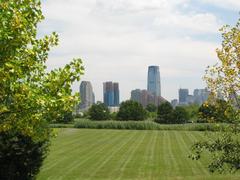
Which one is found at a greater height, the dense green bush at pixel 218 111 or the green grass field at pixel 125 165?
the dense green bush at pixel 218 111

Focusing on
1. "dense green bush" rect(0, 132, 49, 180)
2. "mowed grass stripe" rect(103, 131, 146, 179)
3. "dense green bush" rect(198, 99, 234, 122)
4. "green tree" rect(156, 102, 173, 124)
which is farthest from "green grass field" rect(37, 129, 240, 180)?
"green tree" rect(156, 102, 173, 124)

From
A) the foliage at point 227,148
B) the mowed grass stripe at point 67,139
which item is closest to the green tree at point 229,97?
the foliage at point 227,148

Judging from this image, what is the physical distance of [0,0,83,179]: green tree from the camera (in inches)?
446

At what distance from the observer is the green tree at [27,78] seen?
11.3 meters

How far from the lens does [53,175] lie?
33.4 metres

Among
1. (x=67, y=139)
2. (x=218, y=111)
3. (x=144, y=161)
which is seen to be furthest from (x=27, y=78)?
(x=67, y=139)

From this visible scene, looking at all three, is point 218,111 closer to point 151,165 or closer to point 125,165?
point 151,165

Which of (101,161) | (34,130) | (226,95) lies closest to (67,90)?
(34,130)

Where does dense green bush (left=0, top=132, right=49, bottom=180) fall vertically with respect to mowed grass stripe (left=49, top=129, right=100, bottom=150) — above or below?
above

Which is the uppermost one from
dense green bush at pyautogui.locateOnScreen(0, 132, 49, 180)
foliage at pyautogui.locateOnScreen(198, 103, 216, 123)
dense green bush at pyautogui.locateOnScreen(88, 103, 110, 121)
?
dense green bush at pyautogui.locateOnScreen(88, 103, 110, 121)

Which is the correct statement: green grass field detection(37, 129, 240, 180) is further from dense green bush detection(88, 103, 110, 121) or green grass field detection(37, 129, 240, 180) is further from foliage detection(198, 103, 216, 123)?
dense green bush detection(88, 103, 110, 121)

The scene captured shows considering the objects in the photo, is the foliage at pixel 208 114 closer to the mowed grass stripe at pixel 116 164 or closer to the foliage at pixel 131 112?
the mowed grass stripe at pixel 116 164

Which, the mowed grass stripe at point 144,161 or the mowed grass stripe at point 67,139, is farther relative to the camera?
the mowed grass stripe at point 67,139

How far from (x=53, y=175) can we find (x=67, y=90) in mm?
21153
